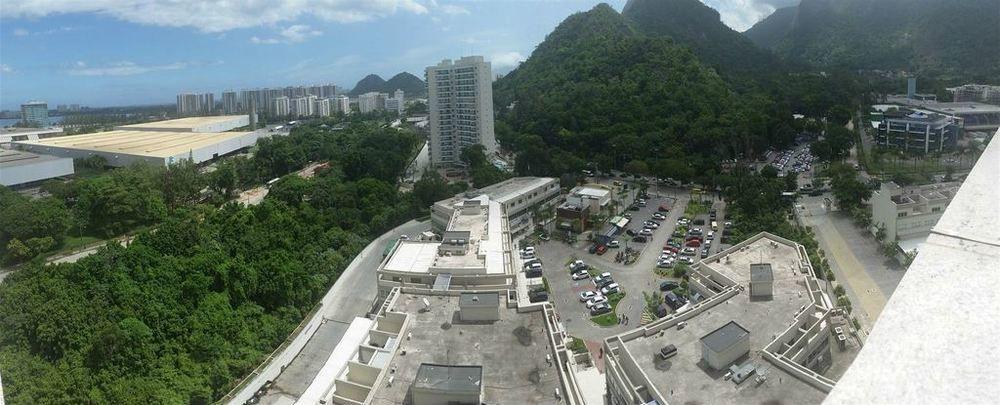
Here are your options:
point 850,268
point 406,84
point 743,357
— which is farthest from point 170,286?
point 406,84

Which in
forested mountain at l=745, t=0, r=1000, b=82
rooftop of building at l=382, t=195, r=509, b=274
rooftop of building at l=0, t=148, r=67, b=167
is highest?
forested mountain at l=745, t=0, r=1000, b=82

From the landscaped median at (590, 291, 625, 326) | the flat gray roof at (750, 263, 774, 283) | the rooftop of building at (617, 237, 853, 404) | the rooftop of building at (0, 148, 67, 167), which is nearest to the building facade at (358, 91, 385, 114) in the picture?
the rooftop of building at (0, 148, 67, 167)

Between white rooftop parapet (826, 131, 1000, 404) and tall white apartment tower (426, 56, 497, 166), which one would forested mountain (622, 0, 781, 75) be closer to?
tall white apartment tower (426, 56, 497, 166)

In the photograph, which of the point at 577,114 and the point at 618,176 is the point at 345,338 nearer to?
A: the point at 618,176

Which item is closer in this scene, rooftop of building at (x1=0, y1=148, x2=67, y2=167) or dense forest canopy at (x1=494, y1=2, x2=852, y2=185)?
rooftop of building at (x1=0, y1=148, x2=67, y2=167)

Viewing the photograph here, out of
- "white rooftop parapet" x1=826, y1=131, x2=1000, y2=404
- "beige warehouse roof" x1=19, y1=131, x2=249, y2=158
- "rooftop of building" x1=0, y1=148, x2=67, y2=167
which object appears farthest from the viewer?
"beige warehouse roof" x1=19, y1=131, x2=249, y2=158

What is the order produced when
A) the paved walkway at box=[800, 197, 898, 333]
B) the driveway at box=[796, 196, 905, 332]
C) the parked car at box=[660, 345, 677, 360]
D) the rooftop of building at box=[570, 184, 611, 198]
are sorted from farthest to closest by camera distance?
the rooftop of building at box=[570, 184, 611, 198]
the driveway at box=[796, 196, 905, 332]
the paved walkway at box=[800, 197, 898, 333]
the parked car at box=[660, 345, 677, 360]

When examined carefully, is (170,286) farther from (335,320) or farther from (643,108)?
(643,108)
